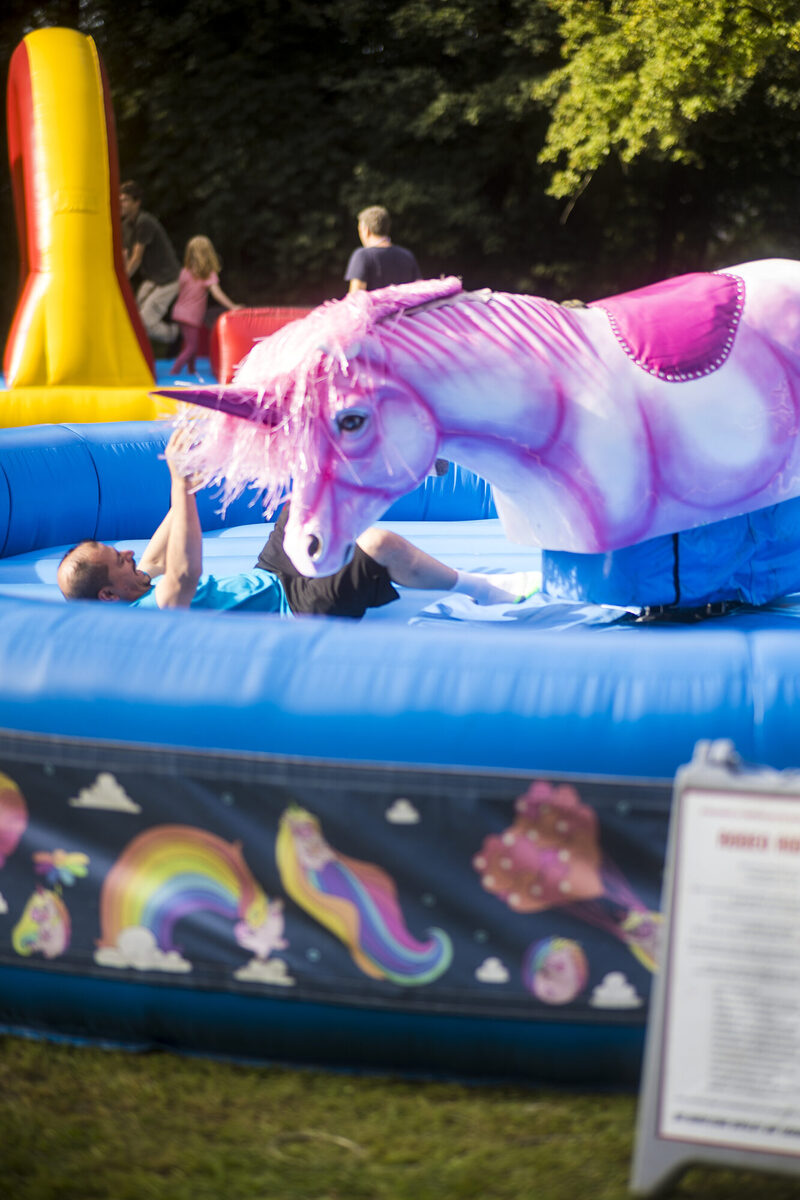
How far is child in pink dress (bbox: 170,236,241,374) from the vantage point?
9.84m

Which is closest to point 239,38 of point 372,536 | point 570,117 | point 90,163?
point 570,117

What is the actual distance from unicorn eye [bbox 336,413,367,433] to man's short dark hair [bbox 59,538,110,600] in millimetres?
955

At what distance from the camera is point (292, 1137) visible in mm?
1807

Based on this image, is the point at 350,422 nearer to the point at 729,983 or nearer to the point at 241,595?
the point at 241,595

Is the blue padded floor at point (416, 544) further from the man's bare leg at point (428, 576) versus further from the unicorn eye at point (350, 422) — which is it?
the unicorn eye at point (350, 422)

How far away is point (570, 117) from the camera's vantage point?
40.0 feet

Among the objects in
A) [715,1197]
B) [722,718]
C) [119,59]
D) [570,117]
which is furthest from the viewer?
[119,59]

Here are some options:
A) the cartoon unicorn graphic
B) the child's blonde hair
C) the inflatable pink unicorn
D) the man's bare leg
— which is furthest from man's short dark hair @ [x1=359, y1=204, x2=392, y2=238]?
the cartoon unicorn graphic

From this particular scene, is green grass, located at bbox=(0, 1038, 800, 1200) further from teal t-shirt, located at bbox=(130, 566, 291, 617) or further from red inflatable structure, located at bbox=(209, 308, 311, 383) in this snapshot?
red inflatable structure, located at bbox=(209, 308, 311, 383)

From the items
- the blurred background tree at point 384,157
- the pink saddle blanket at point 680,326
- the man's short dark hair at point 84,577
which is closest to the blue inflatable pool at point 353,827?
the pink saddle blanket at point 680,326

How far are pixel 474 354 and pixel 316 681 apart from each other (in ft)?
2.66

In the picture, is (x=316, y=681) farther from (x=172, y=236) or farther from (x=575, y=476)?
(x=172, y=236)

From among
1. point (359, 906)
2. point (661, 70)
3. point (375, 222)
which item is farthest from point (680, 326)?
point (661, 70)

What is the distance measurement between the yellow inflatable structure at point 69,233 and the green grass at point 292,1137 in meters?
5.63
